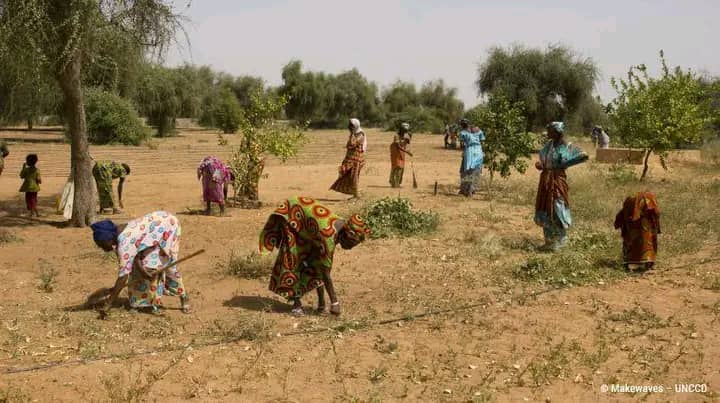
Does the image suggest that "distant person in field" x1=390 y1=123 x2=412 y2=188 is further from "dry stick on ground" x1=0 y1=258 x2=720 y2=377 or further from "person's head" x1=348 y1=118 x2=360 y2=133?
"dry stick on ground" x1=0 y1=258 x2=720 y2=377

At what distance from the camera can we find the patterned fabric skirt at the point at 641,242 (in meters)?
8.23

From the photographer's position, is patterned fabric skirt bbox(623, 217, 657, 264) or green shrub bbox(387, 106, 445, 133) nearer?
patterned fabric skirt bbox(623, 217, 657, 264)

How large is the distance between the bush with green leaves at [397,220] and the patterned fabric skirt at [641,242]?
120 inches

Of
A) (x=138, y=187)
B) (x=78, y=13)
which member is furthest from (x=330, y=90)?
(x=78, y=13)

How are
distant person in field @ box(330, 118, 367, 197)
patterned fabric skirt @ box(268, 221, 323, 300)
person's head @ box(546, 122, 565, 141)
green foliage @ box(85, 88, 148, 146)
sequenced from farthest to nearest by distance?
green foliage @ box(85, 88, 148, 146), distant person in field @ box(330, 118, 367, 197), person's head @ box(546, 122, 565, 141), patterned fabric skirt @ box(268, 221, 323, 300)

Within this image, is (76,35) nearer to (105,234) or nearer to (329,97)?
(105,234)

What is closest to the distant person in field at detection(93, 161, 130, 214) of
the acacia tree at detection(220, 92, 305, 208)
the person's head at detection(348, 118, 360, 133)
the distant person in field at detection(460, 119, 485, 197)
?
the acacia tree at detection(220, 92, 305, 208)

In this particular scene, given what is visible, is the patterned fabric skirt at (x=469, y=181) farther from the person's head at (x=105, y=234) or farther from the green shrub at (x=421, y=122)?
the green shrub at (x=421, y=122)

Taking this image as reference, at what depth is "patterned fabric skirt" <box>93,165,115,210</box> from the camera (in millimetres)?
11766

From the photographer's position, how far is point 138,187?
53.5 feet

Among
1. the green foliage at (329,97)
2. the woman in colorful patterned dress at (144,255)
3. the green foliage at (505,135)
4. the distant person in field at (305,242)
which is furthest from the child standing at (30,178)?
the green foliage at (329,97)

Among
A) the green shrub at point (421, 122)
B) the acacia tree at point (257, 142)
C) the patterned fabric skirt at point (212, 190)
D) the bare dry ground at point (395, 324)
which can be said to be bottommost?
the bare dry ground at point (395, 324)

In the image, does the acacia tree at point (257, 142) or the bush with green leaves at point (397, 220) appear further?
the acacia tree at point (257, 142)

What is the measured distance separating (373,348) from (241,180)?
762 centimetres
